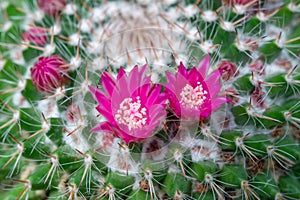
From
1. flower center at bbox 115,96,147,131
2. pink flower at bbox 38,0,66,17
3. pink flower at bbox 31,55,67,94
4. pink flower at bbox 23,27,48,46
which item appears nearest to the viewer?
flower center at bbox 115,96,147,131

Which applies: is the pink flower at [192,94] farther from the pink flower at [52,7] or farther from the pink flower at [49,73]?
the pink flower at [52,7]

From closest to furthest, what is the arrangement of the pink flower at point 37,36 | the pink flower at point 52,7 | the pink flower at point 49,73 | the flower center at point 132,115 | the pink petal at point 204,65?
1. the flower center at point 132,115
2. the pink petal at point 204,65
3. the pink flower at point 49,73
4. the pink flower at point 37,36
5. the pink flower at point 52,7

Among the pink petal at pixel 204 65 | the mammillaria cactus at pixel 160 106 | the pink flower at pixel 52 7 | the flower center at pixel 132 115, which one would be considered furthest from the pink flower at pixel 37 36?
the pink petal at pixel 204 65

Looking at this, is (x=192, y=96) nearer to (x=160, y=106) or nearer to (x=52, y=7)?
(x=160, y=106)

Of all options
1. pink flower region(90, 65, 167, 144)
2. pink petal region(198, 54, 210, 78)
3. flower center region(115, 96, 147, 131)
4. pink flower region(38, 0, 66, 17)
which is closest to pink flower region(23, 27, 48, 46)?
pink flower region(38, 0, 66, 17)

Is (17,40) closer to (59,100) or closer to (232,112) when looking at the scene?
(59,100)

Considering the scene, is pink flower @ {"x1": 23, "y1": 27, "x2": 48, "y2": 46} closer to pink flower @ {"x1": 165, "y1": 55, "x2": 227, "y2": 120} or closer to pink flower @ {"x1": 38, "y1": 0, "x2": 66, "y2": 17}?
pink flower @ {"x1": 38, "y1": 0, "x2": 66, "y2": 17}
